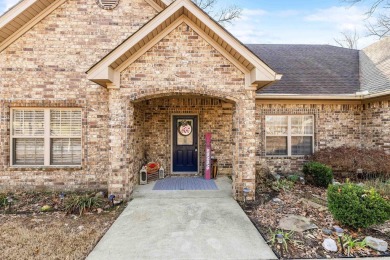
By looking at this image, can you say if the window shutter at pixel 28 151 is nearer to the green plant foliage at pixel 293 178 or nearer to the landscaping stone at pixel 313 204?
the landscaping stone at pixel 313 204

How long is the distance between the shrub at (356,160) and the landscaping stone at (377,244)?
4180mm

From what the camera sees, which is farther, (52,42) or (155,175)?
(155,175)

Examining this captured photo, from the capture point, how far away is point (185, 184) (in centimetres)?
727

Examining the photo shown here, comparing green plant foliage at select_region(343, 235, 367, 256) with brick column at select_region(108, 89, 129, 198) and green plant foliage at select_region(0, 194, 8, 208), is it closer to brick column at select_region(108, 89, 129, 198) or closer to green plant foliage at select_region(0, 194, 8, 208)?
brick column at select_region(108, 89, 129, 198)

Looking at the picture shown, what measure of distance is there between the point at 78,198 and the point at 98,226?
1265 millimetres

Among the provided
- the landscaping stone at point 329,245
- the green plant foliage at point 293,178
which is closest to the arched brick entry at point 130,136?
the landscaping stone at point 329,245

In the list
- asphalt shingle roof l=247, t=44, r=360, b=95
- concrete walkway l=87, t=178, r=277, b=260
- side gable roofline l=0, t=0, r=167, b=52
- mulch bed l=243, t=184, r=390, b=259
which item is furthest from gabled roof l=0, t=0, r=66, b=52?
mulch bed l=243, t=184, r=390, b=259

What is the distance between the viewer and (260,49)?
11.2 meters

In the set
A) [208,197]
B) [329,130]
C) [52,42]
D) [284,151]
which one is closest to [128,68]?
[52,42]

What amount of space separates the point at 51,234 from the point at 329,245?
16.7 ft

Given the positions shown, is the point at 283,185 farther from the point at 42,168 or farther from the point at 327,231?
the point at 42,168

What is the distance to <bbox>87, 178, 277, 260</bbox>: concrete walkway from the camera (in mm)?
3562

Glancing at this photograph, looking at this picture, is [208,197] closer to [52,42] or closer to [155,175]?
[155,175]

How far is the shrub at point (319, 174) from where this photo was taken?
7141mm
